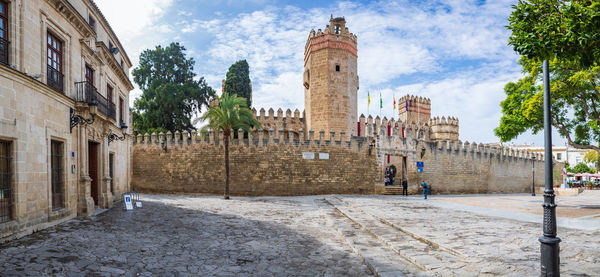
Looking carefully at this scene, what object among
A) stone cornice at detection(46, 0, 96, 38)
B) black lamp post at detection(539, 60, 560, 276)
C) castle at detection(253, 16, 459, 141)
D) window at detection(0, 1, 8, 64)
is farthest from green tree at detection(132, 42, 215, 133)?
black lamp post at detection(539, 60, 560, 276)

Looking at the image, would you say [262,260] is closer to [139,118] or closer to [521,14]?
[521,14]

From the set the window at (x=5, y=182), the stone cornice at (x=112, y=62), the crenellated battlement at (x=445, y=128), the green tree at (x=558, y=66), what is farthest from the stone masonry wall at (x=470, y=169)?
the window at (x=5, y=182)

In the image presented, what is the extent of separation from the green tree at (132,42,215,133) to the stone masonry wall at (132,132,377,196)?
7.89 m

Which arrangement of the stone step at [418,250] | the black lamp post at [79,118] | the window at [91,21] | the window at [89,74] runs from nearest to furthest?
the stone step at [418,250]
the black lamp post at [79,118]
the window at [89,74]
the window at [91,21]

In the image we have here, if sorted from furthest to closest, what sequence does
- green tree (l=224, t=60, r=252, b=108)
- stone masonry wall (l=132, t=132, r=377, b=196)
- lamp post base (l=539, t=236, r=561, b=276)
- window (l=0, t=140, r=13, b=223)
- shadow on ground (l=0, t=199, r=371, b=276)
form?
green tree (l=224, t=60, r=252, b=108) → stone masonry wall (l=132, t=132, r=377, b=196) → window (l=0, t=140, r=13, b=223) → shadow on ground (l=0, t=199, r=371, b=276) → lamp post base (l=539, t=236, r=561, b=276)

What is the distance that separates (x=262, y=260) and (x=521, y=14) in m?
6.54

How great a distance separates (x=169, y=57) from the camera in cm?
3259

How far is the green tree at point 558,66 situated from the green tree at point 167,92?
2447 cm

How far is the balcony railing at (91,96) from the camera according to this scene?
11.3 meters

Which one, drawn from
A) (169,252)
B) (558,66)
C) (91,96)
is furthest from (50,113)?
(558,66)

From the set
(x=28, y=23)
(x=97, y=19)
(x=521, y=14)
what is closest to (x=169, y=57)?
(x=97, y=19)

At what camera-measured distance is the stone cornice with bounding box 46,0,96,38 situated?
9.78 metres

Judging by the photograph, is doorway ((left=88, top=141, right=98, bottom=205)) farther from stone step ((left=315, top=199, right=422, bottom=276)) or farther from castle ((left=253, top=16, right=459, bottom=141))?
castle ((left=253, top=16, right=459, bottom=141))

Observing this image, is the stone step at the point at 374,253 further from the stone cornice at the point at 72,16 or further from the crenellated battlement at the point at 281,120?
the crenellated battlement at the point at 281,120
